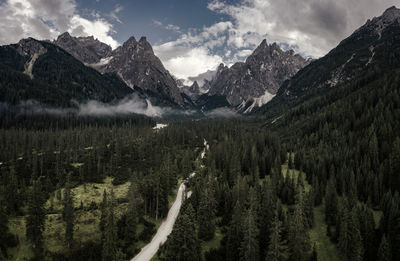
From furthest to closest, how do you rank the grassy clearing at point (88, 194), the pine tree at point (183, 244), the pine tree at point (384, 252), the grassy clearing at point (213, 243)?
the grassy clearing at point (88, 194) < the grassy clearing at point (213, 243) < the pine tree at point (183, 244) < the pine tree at point (384, 252)

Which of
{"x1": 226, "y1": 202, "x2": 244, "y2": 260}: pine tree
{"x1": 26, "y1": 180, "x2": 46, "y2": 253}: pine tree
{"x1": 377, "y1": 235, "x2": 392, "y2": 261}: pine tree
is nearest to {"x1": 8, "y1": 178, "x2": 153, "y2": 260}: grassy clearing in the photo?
{"x1": 26, "y1": 180, "x2": 46, "y2": 253}: pine tree

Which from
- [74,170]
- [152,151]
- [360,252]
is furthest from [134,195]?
[152,151]

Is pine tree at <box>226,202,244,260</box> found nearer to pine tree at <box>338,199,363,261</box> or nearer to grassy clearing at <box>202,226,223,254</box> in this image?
grassy clearing at <box>202,226,223,254</box>

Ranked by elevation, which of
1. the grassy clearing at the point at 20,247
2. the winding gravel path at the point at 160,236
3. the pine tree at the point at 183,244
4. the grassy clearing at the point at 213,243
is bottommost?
the grassy clearing at the point at 213,243

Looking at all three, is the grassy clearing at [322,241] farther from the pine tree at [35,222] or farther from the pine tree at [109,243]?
the pine tree at [35,222]

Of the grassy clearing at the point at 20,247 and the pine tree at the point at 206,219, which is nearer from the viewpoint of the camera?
the grassy clearing at the point at 20,247

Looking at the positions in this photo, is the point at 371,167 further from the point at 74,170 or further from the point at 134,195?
the point at 74,170

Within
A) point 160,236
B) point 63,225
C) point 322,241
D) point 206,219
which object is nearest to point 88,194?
point 63,225

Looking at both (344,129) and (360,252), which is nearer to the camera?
(360,252)

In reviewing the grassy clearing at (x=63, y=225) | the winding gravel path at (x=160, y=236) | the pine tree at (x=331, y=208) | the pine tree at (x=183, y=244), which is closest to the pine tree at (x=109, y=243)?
the winding gravel path at (x=160, y=236)
